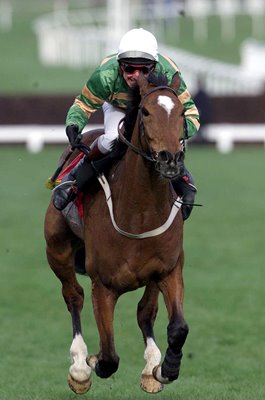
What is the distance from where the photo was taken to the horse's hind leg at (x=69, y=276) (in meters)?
7.93

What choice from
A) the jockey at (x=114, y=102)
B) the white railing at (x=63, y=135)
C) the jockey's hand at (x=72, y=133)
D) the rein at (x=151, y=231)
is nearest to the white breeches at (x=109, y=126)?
the jockey at (x=114, y=102)

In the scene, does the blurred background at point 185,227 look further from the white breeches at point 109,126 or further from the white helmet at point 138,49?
the white helmet at point 138,49

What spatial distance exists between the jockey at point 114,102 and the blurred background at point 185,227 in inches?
52.8

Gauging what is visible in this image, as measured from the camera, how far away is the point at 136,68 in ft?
23.9

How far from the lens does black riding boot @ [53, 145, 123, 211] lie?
748cm

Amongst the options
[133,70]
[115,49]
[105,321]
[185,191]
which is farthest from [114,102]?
[115,49]

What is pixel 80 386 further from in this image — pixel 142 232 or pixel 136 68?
pixel 136 68

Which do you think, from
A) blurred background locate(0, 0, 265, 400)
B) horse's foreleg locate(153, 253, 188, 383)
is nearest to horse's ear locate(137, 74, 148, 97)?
horse's foreleg locate(153, 253, 188, 383)

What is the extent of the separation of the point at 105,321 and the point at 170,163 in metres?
1.35

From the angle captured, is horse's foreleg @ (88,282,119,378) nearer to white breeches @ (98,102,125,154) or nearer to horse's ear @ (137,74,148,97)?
white breeches @ (98,102,125,154)

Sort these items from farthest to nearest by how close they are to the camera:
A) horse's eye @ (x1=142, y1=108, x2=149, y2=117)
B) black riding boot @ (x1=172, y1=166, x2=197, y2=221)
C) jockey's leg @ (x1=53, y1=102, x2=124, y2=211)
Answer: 1. jockey's leg @ (x1=53, y1=102, x2=124, y2=211)
2. black riding boot @ (x1=172, y1=166, x2=197, y2=221)
3. horse's eye @ (x1=142, y1=108, x2=149, y2=117)

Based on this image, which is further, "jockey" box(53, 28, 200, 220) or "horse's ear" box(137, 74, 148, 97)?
"jockey" box(53, 28, 200, 220)

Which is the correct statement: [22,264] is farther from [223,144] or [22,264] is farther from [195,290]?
[223,144]

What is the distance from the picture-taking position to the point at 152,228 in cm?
708
